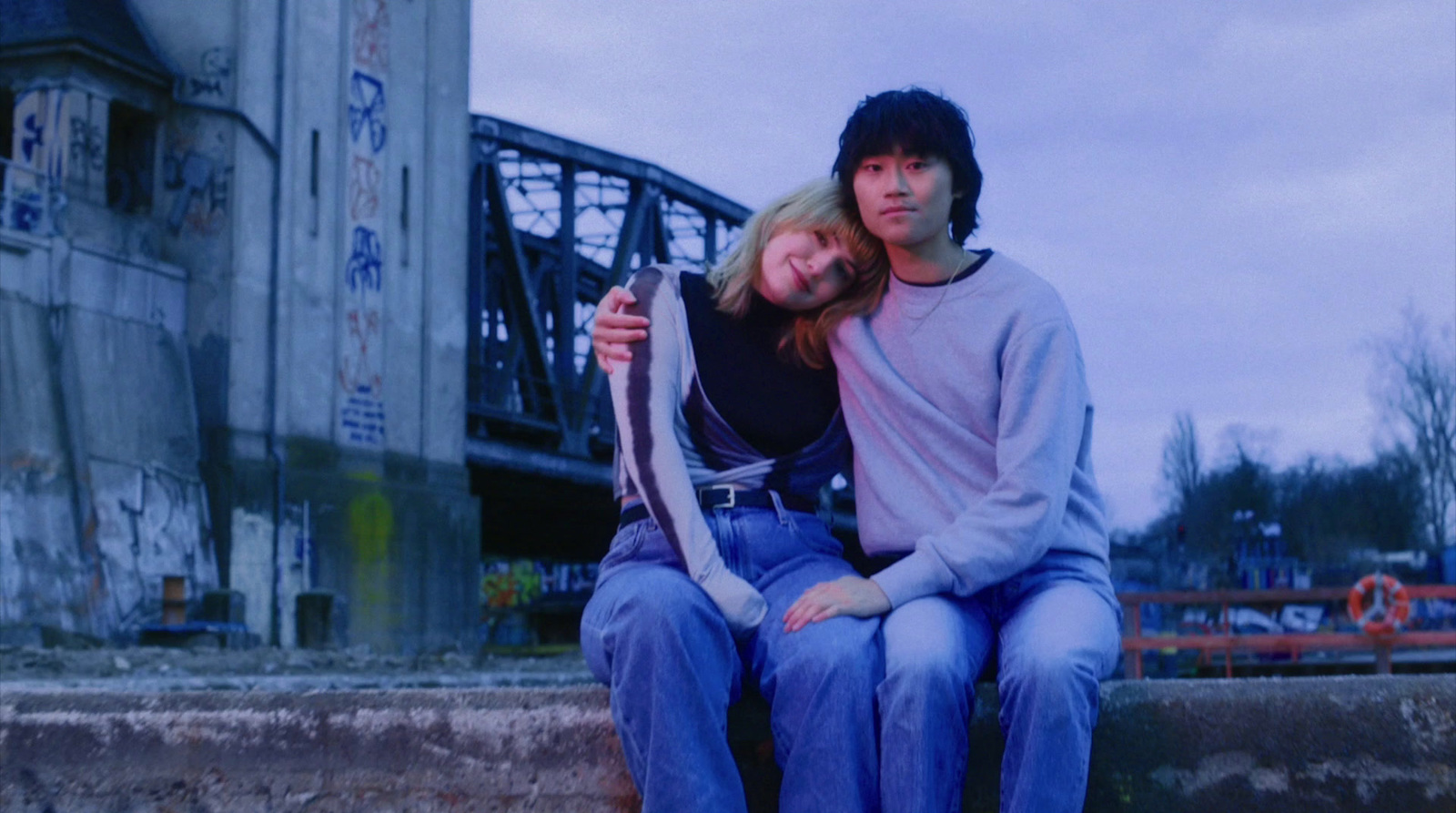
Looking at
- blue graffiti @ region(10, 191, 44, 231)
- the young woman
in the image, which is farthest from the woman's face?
blue graffiti @ region(10, 191, 44, 231)

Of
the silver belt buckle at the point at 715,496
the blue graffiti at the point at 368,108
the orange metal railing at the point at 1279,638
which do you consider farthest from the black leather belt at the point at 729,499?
the blue graffiti at the point at 368,108

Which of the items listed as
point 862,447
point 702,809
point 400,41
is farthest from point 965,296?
point 400,41

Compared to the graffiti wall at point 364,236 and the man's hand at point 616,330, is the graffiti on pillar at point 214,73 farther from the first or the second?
the man's hand at point 616,330

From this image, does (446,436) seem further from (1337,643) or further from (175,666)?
(1337,643)

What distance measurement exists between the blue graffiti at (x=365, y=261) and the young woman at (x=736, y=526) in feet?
58.6

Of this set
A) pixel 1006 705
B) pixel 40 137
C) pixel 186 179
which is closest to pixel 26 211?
pixel 40 137

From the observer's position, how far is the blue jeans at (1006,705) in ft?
7.77

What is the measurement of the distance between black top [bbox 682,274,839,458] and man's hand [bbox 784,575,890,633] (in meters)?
0.39

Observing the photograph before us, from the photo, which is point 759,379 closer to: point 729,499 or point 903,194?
point 729,499

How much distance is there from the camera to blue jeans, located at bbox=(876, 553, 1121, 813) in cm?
237

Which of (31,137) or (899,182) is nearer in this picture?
(899,182)

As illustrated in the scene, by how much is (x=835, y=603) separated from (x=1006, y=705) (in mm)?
322

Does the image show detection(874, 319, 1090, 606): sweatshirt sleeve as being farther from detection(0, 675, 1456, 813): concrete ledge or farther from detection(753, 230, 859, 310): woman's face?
detection(753, 230, 859, 310): woman's face

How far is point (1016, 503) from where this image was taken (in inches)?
102
